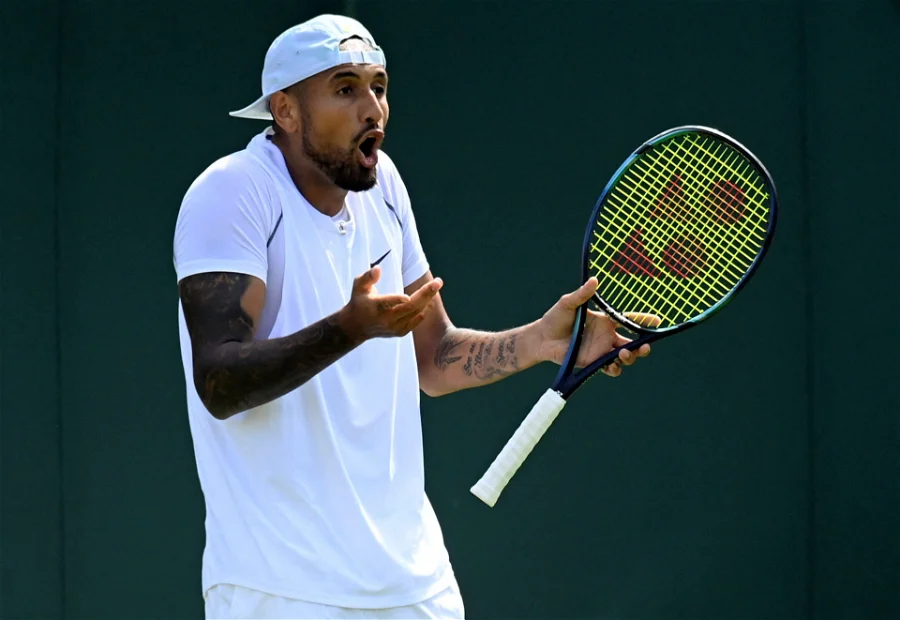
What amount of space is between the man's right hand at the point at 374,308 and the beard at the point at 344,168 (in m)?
0.41

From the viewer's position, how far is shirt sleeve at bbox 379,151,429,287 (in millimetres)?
3125

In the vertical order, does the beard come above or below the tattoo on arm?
above

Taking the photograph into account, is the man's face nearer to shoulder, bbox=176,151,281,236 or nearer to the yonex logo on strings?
shoulder, bbox=176,151,281,236

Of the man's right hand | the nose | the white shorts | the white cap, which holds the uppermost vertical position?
the white cap

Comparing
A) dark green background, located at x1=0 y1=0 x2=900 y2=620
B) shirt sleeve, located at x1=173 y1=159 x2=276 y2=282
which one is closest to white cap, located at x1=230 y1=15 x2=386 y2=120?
shirt sleeve, located at x1=173 y1=159 x2=276 y2=282

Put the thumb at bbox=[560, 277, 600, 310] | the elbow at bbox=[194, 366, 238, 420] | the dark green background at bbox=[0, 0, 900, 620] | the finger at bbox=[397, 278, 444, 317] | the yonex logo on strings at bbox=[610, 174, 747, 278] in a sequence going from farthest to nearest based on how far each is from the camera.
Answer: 1. the dark green background at bbox=[0, 0, 900, 620]
2. the yonex logo on strings at bbox=[610, 174, 747, 278]
3. the thumb at bbox=[560, 277, 600, 310]
4. the elbow at bbox=[194, 366, 238, 420]
5. the finger at bbox=[397, 278, 444, 317]

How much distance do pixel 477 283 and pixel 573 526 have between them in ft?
2.58

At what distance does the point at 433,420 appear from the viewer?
4430 millimetres

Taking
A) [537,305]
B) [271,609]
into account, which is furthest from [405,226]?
[537,305]

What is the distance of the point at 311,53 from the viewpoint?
2916 millimetres

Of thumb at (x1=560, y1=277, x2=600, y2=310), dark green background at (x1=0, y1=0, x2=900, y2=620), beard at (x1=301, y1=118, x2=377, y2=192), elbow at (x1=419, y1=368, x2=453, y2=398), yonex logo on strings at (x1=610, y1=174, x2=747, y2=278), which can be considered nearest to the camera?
beard at (x1=301, y1=118, x2=377, y2=192)

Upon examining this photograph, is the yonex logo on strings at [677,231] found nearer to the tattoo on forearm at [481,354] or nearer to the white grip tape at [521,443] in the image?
the tattoo on forearm at [481,354]

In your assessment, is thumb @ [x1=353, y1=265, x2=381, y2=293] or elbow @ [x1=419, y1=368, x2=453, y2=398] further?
elbow @ [x1=419, y1=368, x2=453, y2=398]

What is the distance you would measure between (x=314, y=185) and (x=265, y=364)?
1.54ft
